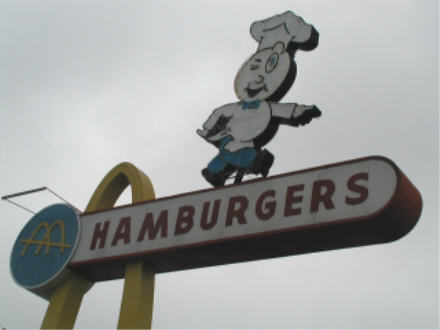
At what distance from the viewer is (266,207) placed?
12.6 meters

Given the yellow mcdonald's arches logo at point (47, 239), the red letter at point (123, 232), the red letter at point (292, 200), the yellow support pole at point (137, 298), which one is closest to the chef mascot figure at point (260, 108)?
the red letter at point (292, 200)

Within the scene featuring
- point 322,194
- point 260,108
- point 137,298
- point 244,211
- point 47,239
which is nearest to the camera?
point 322,194

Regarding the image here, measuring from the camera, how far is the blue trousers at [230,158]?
14.2 metres

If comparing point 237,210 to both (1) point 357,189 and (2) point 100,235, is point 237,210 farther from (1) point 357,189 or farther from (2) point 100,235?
(2) point 100,235

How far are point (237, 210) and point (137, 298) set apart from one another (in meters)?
2.77

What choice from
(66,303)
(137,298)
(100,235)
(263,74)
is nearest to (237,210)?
(137,298)

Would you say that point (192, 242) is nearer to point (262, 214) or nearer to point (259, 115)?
point (262, 214)

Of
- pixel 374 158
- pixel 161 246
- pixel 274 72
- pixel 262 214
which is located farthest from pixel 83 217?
pixel 374 158

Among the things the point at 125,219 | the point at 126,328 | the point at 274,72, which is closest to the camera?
the point at 126,328

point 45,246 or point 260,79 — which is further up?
point 260,79

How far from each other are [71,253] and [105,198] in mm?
1901

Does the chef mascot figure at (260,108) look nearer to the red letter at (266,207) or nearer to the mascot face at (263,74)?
the mascot face at (263,74)

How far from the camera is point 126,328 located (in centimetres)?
1266

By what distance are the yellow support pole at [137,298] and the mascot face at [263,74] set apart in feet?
15.9
